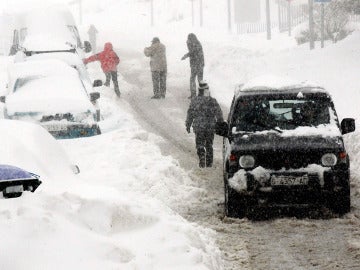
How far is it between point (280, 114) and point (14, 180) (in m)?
5.74

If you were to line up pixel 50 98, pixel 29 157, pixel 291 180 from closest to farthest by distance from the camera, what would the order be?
pixel 29 157 < pixel 291 180 < pixel 50 98

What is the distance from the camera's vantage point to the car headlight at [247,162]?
9336 mm

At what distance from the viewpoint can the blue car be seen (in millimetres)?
4875

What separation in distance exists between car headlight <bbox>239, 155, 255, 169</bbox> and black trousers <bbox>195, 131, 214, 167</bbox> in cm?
403

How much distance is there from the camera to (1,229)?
5191 mm

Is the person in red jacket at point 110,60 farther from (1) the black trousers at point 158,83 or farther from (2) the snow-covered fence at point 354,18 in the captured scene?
(2) the snow-covered fence at point 354,18

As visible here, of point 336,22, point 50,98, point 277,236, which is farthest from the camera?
point 336,22

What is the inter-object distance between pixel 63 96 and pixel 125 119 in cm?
467

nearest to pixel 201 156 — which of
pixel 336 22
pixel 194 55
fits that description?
pixel 194 55

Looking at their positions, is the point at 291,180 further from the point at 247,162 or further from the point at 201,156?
the point at 201,156

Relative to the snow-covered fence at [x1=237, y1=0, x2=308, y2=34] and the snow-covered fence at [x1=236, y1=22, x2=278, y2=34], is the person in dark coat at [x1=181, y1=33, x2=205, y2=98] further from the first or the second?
the snow-covered fence at [x1=236, y1=22, x2=278, y2=34]

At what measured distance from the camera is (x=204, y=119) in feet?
43.9

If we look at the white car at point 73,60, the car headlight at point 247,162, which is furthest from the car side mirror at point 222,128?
the white car at point 73,60

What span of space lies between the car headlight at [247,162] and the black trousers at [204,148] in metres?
4.03
